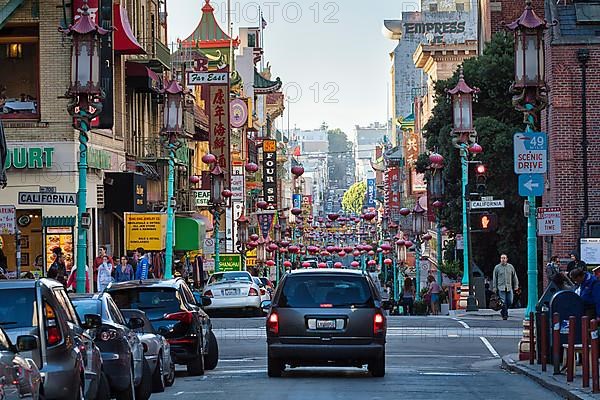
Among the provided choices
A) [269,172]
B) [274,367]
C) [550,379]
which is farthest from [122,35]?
[269,172]

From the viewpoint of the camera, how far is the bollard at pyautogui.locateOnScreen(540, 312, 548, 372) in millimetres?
22328

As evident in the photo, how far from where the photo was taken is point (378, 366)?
70.9ft

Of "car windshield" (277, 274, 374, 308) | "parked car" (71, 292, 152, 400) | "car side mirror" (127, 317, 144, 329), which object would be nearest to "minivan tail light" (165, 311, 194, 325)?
"car windshield" (277, 274, 374, 308)

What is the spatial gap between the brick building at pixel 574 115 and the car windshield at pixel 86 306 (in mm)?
27583

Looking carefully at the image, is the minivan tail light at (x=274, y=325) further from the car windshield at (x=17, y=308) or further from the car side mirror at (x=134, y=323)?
the car windshield at (x=17, y=308)

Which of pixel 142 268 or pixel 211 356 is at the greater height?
pixel 142 268

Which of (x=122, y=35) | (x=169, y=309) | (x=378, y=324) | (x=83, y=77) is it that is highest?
(x=122, y=35)

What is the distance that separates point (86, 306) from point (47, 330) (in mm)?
3637

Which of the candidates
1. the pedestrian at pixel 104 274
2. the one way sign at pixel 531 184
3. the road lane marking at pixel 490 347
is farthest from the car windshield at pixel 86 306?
the pedestrian at pixel 104 274

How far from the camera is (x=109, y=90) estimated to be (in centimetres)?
4516

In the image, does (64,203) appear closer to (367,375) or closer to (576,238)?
(367,375)

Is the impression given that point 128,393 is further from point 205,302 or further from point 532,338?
point 532,338

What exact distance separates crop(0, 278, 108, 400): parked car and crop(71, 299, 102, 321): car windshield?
2.71m

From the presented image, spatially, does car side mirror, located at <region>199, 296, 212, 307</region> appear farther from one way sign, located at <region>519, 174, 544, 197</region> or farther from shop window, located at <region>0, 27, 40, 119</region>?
shop window, located at <region>0, 27, 40, 119</region>
